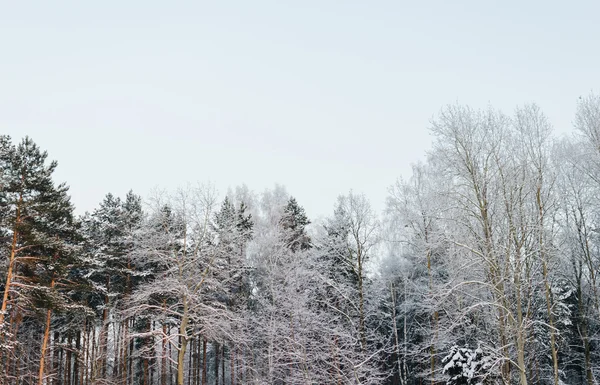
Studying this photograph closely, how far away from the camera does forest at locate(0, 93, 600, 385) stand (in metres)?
15.6

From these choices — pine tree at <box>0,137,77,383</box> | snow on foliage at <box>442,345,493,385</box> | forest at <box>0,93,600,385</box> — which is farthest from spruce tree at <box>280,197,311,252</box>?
pine tree at <box>0,137,77,383</box>

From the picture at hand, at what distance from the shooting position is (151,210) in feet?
78.9

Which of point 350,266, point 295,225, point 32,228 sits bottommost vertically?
point 350,266

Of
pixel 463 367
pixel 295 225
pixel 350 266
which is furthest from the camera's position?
pixel 295 225

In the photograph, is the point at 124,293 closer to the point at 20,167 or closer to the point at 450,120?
the point at 20,167

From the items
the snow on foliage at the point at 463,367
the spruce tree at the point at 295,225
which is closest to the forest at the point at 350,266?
the snow on foliage at the point at 463,367

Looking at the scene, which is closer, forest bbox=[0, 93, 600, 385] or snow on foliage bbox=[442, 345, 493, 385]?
forest bbox=[0, 93, 600, 385]

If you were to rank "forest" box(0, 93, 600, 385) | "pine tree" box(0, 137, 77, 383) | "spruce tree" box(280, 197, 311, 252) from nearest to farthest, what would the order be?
"forest" box(0, 93, 600, 385), "pine tree" box(0, 137, 77, 383), "spruce tree" box(280, 197, 311, 252)

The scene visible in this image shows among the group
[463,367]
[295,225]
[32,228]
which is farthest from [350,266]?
[32,228]

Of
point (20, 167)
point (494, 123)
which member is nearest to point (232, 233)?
point (20, 167)

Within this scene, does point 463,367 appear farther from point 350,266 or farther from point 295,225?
point 295,225

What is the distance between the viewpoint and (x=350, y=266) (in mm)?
25203

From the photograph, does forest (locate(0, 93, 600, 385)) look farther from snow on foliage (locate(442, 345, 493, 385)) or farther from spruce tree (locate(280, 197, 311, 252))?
spruce tree (locate(280, 197, 311, 252))

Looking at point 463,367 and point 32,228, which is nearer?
point 463,367
